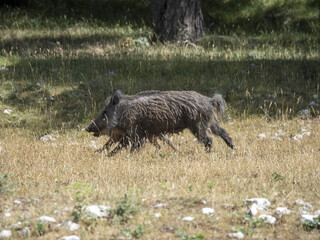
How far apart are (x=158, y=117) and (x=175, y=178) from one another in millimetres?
2136

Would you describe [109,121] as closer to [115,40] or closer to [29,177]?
[29,177]

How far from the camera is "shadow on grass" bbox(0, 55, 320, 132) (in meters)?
12.6

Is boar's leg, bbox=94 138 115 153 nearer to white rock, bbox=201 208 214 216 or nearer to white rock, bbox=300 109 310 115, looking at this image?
white rock, bbox=201 208 214 216

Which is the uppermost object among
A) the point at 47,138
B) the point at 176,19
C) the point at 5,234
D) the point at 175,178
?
the point at 176,19

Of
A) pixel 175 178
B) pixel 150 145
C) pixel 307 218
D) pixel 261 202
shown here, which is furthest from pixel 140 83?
pixel 307 218

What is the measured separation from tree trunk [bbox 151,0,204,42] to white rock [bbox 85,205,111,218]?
10561mm

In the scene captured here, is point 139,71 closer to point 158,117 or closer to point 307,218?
point 158,117

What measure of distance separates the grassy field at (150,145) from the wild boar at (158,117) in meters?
0.33

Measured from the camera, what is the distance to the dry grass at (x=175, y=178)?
589 cm

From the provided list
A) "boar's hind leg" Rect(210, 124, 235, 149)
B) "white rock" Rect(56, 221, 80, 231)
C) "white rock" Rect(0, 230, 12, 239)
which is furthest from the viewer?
"boar's hind leg" Rect(210, 124, 235, 149)

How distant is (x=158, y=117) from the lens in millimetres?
9766

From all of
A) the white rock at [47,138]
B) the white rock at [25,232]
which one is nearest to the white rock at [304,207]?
the white rock at [25,232]

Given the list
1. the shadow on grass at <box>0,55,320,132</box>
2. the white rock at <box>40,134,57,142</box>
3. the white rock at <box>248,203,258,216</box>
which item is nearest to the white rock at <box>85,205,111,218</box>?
the white rock at <box>248,203,258,216</box>

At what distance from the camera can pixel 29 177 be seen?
25.7 feet
